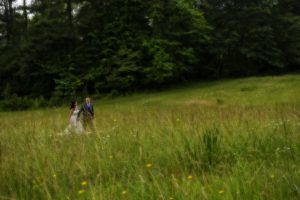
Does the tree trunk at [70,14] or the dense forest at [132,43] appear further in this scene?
the tree trunk at [70,14]

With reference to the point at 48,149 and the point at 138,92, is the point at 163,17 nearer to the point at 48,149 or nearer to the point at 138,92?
the point at 138,92

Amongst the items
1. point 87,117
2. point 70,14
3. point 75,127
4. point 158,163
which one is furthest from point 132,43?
point 158,163

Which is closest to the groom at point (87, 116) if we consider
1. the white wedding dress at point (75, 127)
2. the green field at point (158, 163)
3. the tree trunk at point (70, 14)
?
the white wedding dress at point (75, 127)

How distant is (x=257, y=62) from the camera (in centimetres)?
4741

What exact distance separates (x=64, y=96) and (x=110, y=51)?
5.86 m

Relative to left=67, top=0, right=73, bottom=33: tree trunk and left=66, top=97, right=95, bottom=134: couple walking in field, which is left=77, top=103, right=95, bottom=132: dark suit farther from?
left=67, top=0, right=73, bottom=33: tree trunk

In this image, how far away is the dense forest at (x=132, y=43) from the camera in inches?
1587

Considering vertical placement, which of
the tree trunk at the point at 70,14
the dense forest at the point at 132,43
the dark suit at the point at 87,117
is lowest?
the dark suit at the point at 87,117

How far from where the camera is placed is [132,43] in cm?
4119

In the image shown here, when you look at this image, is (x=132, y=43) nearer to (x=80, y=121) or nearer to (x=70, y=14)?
(x=70, y=14)

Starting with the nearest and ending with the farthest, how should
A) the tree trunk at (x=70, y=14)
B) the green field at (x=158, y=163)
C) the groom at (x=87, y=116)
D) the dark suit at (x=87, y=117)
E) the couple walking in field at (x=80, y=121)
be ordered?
the green field at (x=158, y=163) → the couple walking in field at (x=80, y=121) → the dark suit at (x=87, y=117) → the groom at (x=87, y=116) → the tree trunk at (x=70, y=14)

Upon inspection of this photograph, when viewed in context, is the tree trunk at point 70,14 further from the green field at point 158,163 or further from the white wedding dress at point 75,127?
the green field at point 158,163

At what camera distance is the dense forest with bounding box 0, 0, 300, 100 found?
132 ft

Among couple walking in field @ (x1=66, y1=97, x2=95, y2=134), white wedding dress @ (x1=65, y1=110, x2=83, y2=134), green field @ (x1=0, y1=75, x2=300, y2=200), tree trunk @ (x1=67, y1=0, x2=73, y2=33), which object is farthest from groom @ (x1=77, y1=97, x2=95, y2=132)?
tree trunk @ (x1=67, y1=0, x2=73, y2=33)
